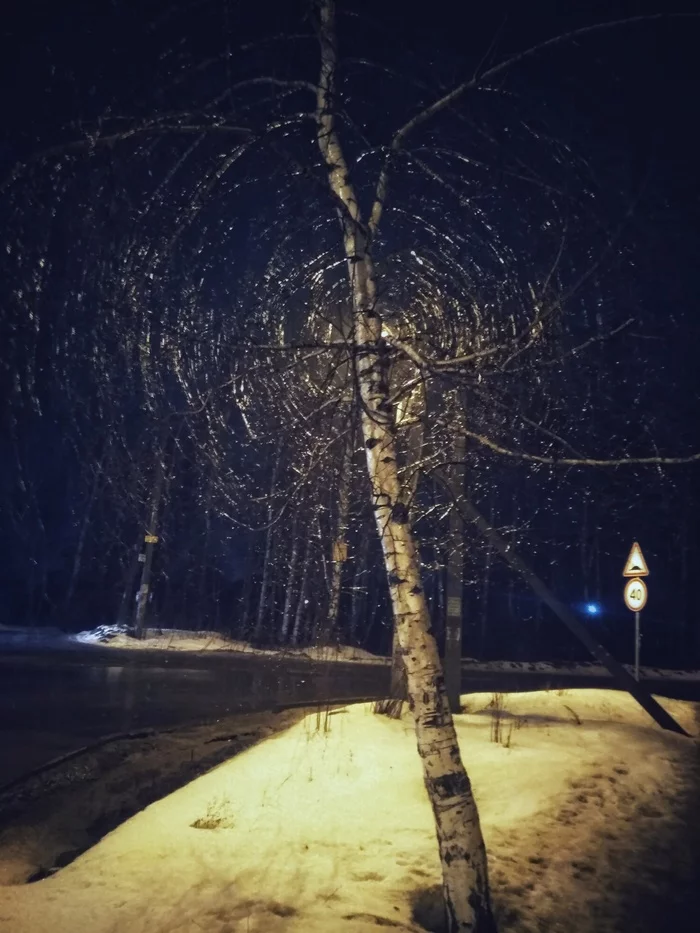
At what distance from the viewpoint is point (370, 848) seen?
557 cm

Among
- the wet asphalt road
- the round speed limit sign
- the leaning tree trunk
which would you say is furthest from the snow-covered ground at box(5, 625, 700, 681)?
the leaning tree trunk

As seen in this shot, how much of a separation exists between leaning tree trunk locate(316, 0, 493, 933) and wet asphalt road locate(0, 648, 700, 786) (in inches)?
231

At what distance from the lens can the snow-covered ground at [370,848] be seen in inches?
180

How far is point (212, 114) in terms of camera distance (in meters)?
5.54

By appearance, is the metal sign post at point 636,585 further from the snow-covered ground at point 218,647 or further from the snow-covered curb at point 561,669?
the snow-covered curb at point 561,669

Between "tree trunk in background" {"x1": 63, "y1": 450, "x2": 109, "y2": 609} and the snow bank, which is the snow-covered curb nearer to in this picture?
the snow bank

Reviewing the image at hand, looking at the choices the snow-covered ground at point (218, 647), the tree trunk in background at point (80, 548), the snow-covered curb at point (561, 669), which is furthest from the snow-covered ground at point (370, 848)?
the tree trunk in background at point (80, 548)

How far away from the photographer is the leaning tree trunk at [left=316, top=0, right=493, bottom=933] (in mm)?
4320

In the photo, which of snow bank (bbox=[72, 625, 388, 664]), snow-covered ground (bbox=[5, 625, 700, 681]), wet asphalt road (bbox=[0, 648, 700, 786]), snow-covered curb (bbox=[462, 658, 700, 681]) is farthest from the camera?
snow-covered curb (bbox=[462, 658, 700, 681])

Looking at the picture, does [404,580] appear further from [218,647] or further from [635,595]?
[218,647]

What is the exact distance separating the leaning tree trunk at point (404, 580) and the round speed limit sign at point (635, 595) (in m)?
9.54

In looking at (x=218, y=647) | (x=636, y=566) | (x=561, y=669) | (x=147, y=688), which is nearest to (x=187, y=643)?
(x=218, y=647)

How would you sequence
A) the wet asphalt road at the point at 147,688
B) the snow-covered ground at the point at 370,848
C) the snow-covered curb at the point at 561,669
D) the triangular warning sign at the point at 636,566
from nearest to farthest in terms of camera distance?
the snow-covered ground at the point at 370,848 < the wet asphalt road at the point at 147,688 < the triangular warning sign at the point at 636,566 < the snow-covered curb at the point at 561,669

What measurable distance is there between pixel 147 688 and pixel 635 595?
9.99 metres
